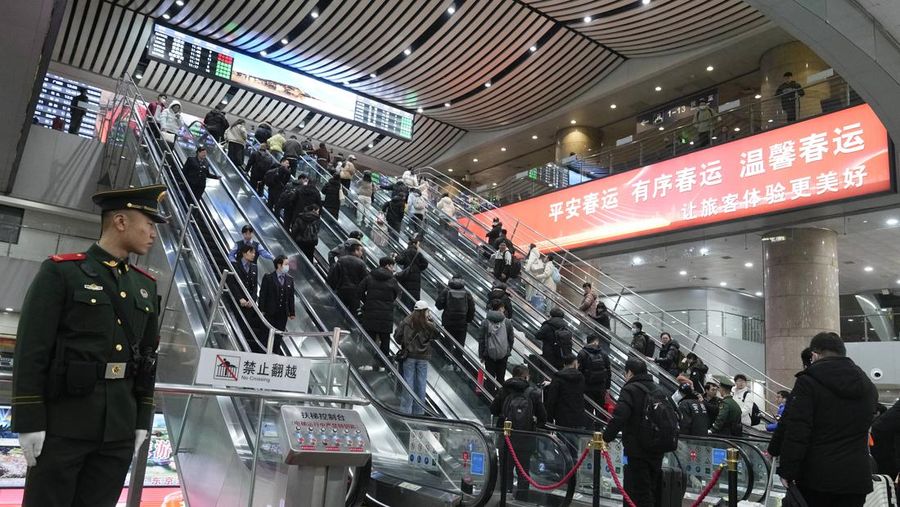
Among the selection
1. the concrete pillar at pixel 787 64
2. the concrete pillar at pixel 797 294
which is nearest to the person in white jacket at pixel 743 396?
the concrete pillar at pixel 797 294

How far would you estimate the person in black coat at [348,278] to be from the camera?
8.43 meters

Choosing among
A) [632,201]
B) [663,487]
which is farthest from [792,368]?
[663,487]

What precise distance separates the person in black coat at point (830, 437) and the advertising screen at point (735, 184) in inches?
359

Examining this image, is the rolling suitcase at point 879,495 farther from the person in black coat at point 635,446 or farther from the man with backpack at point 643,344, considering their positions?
the man with backpack at point 643,344

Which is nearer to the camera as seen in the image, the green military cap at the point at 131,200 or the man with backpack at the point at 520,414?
the green military cap at the point at 131,200

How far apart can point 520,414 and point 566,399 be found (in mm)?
901

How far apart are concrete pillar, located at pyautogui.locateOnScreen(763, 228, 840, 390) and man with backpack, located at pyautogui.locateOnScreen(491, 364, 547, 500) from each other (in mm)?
8518

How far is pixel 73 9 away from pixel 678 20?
16529 millimetres

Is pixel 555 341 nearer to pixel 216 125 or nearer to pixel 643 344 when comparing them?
pixel 643 344

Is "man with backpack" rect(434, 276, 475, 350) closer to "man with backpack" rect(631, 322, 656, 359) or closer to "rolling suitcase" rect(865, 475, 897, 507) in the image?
"man with backpack" rect(631, 322, 656, 359)

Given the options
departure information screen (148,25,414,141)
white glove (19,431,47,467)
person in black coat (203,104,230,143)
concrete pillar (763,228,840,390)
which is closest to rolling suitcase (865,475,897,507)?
white glove (19,431,47,467)

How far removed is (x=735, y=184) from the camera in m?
13.4

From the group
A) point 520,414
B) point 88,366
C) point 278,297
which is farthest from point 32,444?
point 278,297

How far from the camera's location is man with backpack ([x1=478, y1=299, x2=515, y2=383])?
8225mm
